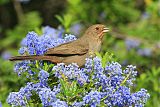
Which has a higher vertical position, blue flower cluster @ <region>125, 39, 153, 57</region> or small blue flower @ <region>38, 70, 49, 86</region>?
blue flower cluster @ <region>125, 39, 153, 57</region>

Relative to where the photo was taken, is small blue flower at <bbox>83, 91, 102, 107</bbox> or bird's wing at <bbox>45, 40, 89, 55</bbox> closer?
small blue flower at <bbox>83, 91, 102, 107</bbox>

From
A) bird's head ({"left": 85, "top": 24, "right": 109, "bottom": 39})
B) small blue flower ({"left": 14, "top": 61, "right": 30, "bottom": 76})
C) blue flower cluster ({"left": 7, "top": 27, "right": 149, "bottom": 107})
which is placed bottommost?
blue flower cluster ({"left": 7, "top": 27, "right": 149, "bottom": 107})

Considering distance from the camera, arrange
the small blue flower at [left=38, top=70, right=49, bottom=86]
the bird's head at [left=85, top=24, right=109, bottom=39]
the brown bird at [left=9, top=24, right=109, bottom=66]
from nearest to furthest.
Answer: the small blue flower at [left=38, top=70, right=49, bottom=86], the brown bird at [left=9, top=24, right=109, bottom=66], the bird's head at [left=85, top=24, right=109, bottom=39]

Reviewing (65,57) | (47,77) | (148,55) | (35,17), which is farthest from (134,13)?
(47,77)

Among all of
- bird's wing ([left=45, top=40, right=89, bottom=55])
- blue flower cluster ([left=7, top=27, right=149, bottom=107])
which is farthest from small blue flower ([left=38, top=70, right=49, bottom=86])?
bird's wing ([left=45, top=40, right=89, bottom=55])

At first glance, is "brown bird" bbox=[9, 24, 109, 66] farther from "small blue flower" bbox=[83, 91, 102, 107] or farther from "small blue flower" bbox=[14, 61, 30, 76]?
"small blue flower" bbox=[83, 91, 102, 107]

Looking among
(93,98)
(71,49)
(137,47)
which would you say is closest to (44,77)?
(93,98)

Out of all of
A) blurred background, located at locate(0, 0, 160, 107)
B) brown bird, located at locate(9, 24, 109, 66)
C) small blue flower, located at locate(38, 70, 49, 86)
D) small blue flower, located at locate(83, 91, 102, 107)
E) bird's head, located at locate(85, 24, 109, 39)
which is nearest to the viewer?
small blue flower, located at locate(83, 91, 102, 107)
